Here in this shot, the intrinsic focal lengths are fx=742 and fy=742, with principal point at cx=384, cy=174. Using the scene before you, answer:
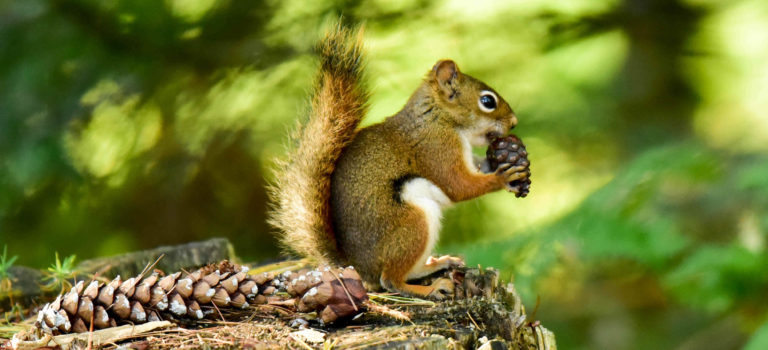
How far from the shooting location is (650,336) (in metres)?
3.33

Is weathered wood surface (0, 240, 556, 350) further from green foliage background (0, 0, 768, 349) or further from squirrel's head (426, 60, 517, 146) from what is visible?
green foliage background (0, 0, 768, 349)

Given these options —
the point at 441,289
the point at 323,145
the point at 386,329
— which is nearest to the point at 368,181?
the point at 323,145

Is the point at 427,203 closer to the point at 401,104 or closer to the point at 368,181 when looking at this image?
the point at 368,181

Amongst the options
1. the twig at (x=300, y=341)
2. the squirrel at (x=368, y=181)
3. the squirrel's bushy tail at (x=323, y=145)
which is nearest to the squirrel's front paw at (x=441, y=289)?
the squirrel at (x=368, y=181)

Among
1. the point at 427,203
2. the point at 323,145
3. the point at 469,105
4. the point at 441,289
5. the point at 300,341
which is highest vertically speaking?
the point at 469,105

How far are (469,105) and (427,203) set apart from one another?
0.38 metres

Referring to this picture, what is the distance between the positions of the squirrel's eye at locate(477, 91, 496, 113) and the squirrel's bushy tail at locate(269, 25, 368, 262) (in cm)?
36

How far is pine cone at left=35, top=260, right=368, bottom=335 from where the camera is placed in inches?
52.1

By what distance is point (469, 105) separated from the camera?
6.56 feet

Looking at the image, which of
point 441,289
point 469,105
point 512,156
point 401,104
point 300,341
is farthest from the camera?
point 401,104

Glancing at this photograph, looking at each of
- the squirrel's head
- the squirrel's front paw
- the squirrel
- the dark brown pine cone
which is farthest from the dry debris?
the squirrel's head

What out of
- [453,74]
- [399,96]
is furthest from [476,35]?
[453,74]

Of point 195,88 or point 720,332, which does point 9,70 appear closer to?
point 195,88

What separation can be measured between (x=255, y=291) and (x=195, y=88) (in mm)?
1399
